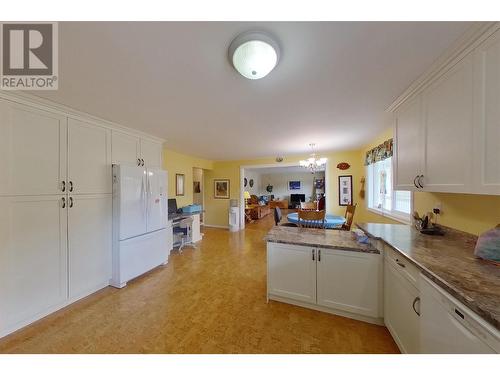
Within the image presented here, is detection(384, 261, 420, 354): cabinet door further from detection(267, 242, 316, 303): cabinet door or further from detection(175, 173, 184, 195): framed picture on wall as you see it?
detection(175, 173, 184, 195): framed picture on wall

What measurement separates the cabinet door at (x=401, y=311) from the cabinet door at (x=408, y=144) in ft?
2.80

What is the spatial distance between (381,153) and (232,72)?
3069mm

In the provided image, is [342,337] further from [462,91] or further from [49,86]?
[49,86]

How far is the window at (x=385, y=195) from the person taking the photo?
9.47 feet

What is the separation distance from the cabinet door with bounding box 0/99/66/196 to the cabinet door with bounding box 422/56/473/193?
3566 mm

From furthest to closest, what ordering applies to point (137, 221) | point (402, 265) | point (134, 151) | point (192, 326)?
point (134, 151), point (137, 221), point (192, 326), point (402, 265)

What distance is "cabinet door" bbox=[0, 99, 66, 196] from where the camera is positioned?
1.70m

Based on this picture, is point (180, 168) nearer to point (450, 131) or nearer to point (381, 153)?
point (381, 153)

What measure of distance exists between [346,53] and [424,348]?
1.90 metres

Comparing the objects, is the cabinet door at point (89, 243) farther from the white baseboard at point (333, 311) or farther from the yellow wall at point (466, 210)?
the yellow wall at point (466, 210)

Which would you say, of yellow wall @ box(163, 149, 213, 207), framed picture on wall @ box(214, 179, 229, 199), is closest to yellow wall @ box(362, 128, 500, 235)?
yellow wall @ box(163, 149, 213, 207)

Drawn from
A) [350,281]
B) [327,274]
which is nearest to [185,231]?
[327,274]

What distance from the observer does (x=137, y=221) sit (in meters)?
2.81

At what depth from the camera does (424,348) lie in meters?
1.12
